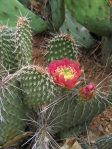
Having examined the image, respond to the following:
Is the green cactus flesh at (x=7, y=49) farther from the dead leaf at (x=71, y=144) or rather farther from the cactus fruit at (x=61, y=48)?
the dead leaf at (x=71, y=144)

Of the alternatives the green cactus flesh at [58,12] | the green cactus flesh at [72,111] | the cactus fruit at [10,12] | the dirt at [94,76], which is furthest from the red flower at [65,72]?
the green cactus flesh at [58,12]

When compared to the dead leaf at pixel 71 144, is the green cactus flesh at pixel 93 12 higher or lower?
higher

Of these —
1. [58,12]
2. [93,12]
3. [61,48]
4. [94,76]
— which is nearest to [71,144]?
[61,48]

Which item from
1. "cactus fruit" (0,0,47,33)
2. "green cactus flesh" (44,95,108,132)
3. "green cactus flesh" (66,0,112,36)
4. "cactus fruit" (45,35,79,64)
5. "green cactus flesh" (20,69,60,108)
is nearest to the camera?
"green cactus flesh" (20,69,60,108)

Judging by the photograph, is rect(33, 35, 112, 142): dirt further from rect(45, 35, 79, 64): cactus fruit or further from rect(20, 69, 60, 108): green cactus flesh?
rect(20, 69, 60, 108): green cactus flesh

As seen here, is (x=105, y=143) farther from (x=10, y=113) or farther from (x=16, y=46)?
(x=16, y=46)

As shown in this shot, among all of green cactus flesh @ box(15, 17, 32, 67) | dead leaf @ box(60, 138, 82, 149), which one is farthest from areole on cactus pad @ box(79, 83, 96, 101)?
green cactus flesh @ box(15, 17, 32, 67)

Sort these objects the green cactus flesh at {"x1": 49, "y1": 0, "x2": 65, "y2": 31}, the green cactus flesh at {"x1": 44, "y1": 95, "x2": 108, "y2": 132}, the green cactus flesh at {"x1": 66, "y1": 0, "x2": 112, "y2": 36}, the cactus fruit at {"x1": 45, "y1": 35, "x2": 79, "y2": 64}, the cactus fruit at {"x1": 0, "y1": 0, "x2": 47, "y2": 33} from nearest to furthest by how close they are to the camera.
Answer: the green cactus flesh at {"x1": 44, "y1": 95, "x2": 108, "y2": 132} < the cactus fruit at {"x1": 45, "y1": 35, "x2": 79, "y2": 64} < the green cactus flesh at {"x1": 66, "y1": 0, "x2": 112, "y2": 36} < the cactus fruit at {"x1": 0, "y1": 0, "x2": 47, "y2": 33} < the green cactus flesh at {"x1": 49, "y1": 0, "x2": 65, "y2": 31}
